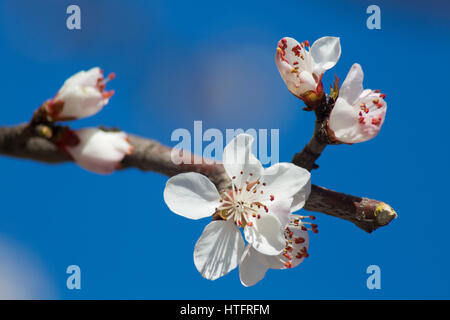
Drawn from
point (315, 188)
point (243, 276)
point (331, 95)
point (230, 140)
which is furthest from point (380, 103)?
point (243, 276)

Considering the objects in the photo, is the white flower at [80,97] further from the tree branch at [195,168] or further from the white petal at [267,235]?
the white petal at [267,235]

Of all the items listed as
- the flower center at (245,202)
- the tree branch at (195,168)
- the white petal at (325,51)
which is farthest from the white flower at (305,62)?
the flower center at (245,202)

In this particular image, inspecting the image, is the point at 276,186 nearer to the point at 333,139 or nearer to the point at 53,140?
the point at 333,139

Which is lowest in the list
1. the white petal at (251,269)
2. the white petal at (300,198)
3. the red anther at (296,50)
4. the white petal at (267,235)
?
the white petal at (251,269)

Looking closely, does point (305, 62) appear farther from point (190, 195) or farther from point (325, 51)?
point (190, 195)

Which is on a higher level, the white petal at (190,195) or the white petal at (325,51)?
the white petal at (325,51)

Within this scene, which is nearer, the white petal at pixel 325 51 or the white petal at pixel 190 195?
the white petal at pixel 190 195

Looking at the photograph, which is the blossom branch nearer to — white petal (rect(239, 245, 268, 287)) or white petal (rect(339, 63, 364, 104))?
white petal (rect(339, 63, 364, 104))
